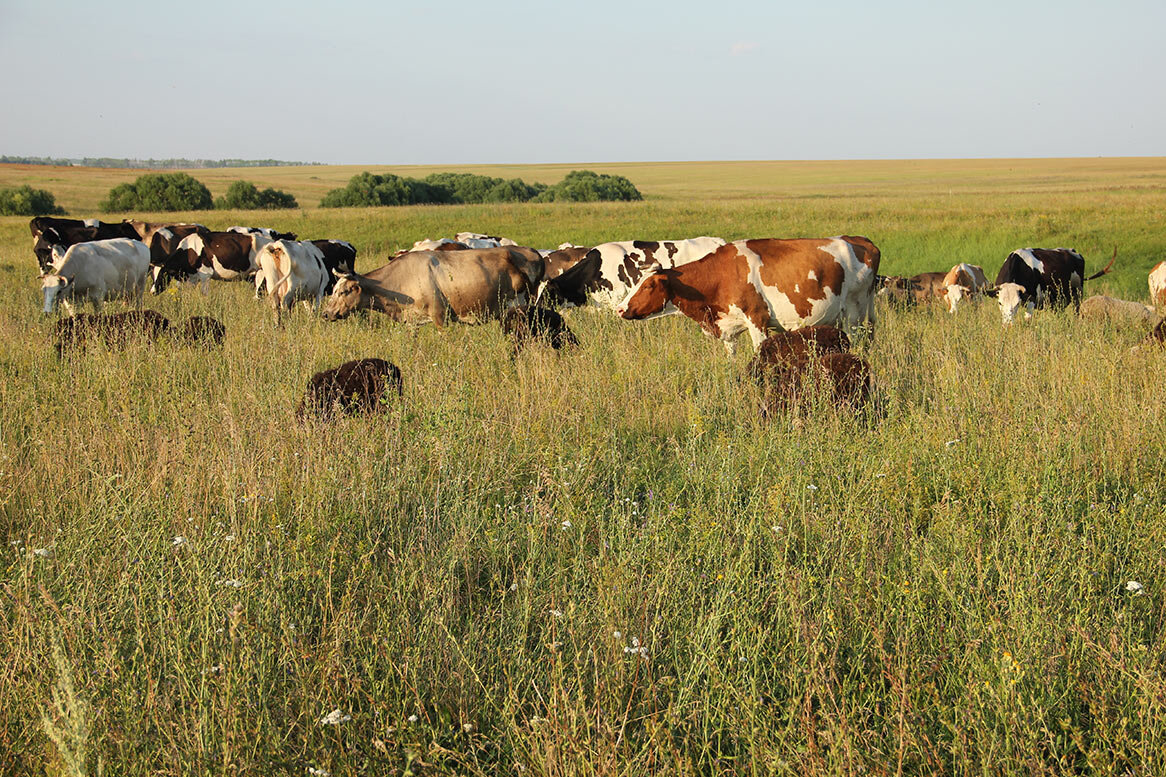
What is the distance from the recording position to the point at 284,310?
14.6 meters

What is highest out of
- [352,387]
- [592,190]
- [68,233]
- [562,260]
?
[592,190]

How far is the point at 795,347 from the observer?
8.34 metres

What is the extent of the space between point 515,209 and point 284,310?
99.0ft

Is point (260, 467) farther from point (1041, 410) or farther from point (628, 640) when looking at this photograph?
point (1041, 410)

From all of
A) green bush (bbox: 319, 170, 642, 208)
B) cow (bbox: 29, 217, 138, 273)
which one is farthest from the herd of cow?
green bush (bbox: 319, 170, 642, 208)

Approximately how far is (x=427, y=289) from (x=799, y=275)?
211 inches

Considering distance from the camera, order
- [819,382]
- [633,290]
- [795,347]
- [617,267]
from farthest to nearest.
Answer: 1. [617,267]
2. [633,290]
3. [795,347]
4. [819,382]

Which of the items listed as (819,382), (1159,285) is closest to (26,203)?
(819,382)

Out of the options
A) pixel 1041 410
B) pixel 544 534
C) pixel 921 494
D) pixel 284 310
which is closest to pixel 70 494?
pixel 544 534

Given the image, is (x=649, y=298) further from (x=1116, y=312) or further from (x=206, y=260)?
(x=206, y=260)

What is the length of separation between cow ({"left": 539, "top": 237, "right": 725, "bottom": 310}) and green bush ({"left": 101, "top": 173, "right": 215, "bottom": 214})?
5384 cm

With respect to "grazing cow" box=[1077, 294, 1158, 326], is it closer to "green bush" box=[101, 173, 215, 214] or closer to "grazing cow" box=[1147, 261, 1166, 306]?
"grazing cow" box=[1147, 261, 1166, 306]

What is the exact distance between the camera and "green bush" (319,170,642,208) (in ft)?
222

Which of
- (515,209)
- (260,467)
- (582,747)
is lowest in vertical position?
(582,747)
